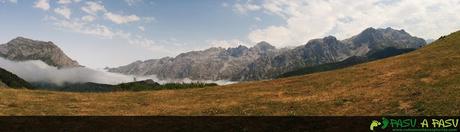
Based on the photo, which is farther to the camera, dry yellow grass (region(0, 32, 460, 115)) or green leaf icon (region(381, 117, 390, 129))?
dry yellow grass (region(0, 32, 460, 115))

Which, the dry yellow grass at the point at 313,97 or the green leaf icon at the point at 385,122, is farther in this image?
the dry yellow grass at the point at 313,97

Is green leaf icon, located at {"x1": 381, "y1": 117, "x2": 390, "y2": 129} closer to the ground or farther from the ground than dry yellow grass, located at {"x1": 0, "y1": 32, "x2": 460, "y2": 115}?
closer to the ground

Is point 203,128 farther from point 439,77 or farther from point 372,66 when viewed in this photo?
point 372,66

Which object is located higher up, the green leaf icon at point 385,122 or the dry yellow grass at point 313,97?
the dry yellow grass at point 313,97

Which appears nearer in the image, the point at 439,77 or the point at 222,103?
the point at 439,77

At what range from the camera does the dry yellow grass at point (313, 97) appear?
3822 cm

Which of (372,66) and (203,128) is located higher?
(372,66)

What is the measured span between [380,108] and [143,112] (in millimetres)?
21843

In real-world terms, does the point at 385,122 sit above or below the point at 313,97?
below

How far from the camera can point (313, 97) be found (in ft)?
155

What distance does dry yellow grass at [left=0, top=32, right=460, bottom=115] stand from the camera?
38219mm

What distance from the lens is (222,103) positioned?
49.1 meters

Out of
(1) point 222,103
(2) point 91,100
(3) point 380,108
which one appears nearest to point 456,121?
(3) point 380,108

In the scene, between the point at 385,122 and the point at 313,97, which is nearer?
the point at 385,122
